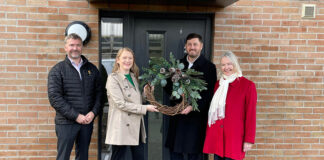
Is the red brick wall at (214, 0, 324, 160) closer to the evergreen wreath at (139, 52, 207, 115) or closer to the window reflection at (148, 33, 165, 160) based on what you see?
the window reflection at (148, 33, 165, 160)

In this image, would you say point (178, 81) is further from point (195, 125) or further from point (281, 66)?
point (281, 66)

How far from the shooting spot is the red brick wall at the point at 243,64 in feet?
10.3

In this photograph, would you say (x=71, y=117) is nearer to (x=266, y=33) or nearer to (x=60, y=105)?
(x=60, y=105)

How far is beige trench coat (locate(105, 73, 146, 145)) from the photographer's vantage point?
255 cm

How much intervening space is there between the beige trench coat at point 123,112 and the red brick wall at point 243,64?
2.77ft

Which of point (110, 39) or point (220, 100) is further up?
point (110, 39)

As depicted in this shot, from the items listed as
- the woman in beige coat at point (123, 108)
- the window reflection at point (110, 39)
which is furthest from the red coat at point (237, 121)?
the window reflection at point (110, 39)

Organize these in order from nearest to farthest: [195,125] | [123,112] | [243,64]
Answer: [123,112] → [195,125] → [243,64]

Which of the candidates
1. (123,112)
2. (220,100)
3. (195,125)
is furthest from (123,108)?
(220,100)

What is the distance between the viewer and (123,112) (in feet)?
8.52

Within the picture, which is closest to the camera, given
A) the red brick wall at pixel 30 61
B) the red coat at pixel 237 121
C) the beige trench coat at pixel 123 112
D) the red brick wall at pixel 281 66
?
the red coat at pixel 237 121

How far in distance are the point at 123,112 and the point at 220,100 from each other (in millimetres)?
1010

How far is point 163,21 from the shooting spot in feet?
11.4

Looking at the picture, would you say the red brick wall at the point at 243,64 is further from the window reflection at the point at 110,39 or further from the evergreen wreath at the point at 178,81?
the evergreen wreath at the point at 178,81
